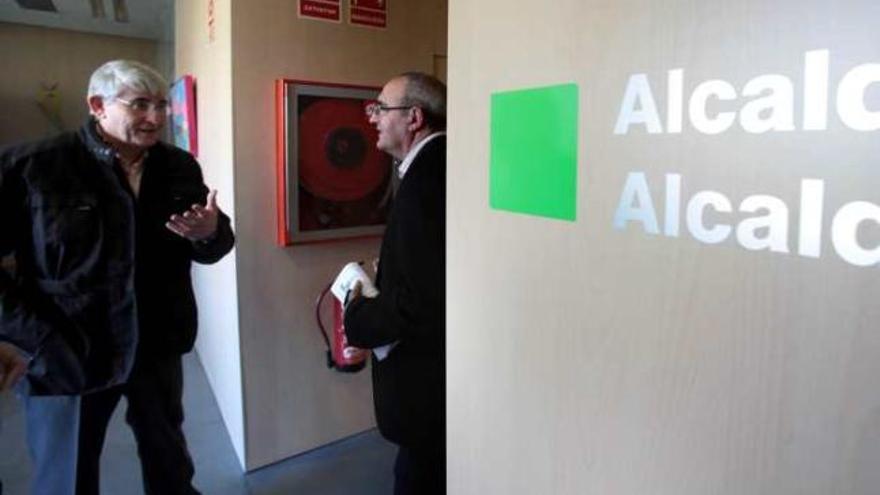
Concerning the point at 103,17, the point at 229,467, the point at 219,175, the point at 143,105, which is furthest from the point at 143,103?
the point at 103,17

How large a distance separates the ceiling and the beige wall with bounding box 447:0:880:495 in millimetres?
4512

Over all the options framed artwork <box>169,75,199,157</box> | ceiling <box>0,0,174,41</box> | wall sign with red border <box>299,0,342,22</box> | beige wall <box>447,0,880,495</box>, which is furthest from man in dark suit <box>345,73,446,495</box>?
ceiling <box>0,0,174,41</box>

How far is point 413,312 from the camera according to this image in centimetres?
151

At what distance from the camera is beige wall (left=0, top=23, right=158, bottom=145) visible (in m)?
5.21

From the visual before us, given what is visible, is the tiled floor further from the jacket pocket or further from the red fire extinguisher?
the jacket pocket

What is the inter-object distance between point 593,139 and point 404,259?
0.84 metres

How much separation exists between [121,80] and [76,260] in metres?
0.54

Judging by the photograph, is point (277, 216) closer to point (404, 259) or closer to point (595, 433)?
point (404, 259)

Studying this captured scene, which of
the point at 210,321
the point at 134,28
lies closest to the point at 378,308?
the point at 210,321

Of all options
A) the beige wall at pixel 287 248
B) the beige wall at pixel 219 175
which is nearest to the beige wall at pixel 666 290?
the beige wall at pixel 287 248

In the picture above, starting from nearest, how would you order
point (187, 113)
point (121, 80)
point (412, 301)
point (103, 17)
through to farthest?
point (412, 301) → point (121, 80) → point (187, 113) → point (103, 17)

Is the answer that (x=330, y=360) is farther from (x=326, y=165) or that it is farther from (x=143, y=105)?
(x=143, y=105)

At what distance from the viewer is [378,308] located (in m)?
1.55

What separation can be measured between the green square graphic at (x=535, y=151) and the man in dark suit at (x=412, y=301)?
56 centimetres
